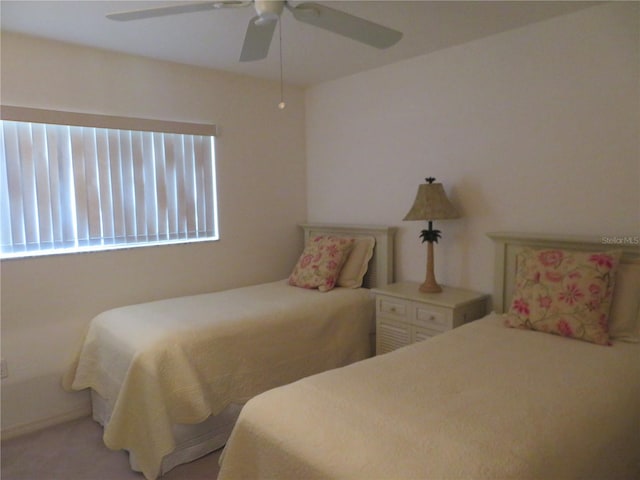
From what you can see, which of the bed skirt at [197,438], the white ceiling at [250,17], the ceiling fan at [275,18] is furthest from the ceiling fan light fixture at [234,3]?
the bed skirt at [197,438]

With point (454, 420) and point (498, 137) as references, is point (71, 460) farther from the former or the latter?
point (498, 137)

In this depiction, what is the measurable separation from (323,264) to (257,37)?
68.8 inches

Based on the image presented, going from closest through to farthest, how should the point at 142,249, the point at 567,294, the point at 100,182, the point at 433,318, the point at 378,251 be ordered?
the point at 567,294
the point at 433,318
the point at 100,182
the point at 142,249
the point at 378,251

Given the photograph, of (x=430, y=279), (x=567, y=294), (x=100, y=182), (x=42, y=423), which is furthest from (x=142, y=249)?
(x=567, y=294)

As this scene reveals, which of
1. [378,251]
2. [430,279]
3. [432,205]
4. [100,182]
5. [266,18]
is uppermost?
[266,18]

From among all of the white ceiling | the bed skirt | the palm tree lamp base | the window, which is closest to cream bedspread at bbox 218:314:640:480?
the bed skirt

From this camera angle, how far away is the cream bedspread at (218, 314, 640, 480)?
117 cm

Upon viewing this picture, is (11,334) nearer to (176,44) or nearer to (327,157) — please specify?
(176,44)

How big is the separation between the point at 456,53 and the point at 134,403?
2720 millimetres

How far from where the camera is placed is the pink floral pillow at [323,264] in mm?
3130

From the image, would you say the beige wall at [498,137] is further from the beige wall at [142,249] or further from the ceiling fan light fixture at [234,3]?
the ceiling fan light fixture at [234,3]

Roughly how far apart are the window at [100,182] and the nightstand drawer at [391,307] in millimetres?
1385

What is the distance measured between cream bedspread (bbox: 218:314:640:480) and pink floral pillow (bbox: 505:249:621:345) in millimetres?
151

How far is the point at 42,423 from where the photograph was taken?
263 cm
